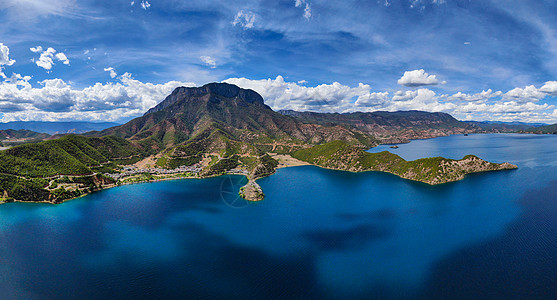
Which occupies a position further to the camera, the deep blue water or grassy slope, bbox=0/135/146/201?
grassy slope, bbox=0/135/146/201

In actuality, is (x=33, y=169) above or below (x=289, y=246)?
above

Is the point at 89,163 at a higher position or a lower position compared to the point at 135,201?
higher

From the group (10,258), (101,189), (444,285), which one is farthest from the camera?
(101,189)

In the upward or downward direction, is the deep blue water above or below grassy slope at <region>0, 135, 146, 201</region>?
below

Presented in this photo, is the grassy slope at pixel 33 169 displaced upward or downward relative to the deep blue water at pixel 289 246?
upward

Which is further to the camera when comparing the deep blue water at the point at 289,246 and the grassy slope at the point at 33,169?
the grassy slope at the point at 33,169

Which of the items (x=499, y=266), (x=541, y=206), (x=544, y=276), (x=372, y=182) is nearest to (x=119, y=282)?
(x=499, y=266)

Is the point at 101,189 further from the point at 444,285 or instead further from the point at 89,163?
the point at 444,285

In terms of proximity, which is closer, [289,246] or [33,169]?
[289,246]
